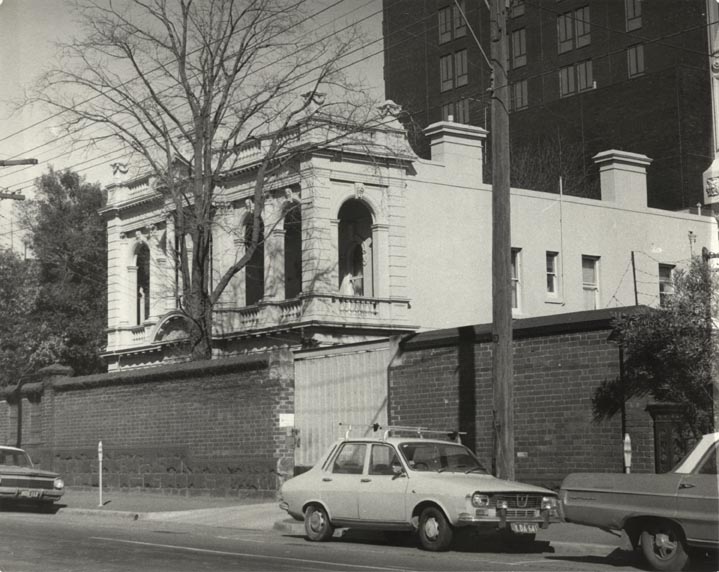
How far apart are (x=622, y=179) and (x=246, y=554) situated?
97.3 ft

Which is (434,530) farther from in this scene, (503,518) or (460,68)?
(460,68)

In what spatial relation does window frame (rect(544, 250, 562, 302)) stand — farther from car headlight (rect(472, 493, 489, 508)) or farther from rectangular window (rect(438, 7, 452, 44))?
car headlight (rect(472, 493, 489, 508))

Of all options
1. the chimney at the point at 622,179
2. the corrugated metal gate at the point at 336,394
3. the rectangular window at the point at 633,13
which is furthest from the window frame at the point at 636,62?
the corrugated metal gate at the point at 336,394

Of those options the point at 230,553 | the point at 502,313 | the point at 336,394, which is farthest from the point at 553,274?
the point at 230,553

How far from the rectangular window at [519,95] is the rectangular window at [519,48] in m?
0.98

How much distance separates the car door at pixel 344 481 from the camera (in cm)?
1638

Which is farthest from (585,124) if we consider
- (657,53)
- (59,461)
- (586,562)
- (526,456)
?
(586,562)

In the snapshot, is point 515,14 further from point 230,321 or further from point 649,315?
point 649,315

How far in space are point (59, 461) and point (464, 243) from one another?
560 inches

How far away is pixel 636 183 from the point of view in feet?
137

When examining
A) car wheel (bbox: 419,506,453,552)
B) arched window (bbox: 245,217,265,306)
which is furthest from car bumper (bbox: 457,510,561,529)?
arched window (bbox: 245,217,265,306)

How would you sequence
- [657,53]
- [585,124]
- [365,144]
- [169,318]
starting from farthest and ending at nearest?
1. [585,124]
2. [657,53]
3. [169,318]
4. [365,144]

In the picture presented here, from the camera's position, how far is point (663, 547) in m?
12.7

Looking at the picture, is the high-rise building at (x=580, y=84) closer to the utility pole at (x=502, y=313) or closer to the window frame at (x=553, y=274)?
the window frame at (x=553, y=274)
